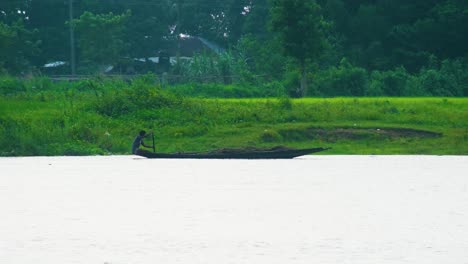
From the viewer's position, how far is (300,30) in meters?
39.2

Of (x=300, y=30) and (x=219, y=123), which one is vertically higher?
(x=300, y=30)

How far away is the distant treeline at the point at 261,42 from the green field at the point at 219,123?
17.4 feet

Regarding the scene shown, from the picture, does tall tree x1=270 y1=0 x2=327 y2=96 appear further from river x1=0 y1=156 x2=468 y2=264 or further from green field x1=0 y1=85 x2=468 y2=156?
river x1=0 y1=156 x2=468 y2=264

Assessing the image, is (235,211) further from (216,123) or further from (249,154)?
(216,123)

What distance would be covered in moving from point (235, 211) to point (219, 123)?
13271mm

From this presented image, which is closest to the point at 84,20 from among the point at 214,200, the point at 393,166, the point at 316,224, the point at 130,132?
the point at 130,132

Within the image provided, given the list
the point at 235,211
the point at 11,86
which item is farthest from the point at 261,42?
the point at 235,211

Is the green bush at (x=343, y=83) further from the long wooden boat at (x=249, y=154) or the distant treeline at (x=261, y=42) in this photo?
the long wooden boat at (x=249, y=154)

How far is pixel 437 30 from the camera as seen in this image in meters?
47.7

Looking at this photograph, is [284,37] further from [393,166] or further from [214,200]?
[214,200]

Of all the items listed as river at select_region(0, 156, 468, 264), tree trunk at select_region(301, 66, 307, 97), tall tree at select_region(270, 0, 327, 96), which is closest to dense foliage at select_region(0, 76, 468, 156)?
river at select_region(0, 156, 468, 264)

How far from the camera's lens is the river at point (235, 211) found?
13.4 meters

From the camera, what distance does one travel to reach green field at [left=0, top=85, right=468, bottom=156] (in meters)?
29.0

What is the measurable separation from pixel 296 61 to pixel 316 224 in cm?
2394
